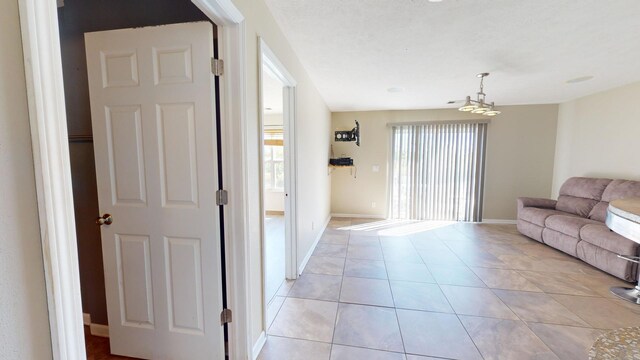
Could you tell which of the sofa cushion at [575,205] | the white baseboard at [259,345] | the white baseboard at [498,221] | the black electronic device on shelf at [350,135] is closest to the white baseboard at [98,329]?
the white baseboard at [259,345]

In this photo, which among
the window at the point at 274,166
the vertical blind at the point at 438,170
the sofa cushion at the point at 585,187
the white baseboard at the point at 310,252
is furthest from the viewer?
the window at the point at 274,166

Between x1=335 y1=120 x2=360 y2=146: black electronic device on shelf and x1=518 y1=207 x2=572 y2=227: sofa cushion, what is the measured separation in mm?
3033

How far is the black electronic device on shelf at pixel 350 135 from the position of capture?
15.9ft

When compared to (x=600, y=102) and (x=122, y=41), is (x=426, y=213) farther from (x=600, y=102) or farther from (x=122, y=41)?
(x=122, y=41)

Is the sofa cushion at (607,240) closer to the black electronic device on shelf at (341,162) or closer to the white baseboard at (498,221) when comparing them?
the white baseboard at (498,221)

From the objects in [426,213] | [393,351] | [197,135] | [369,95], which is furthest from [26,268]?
[426,213]

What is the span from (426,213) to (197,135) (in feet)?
15.7

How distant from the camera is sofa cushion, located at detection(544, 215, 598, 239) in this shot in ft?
10.1

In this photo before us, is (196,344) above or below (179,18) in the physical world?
below

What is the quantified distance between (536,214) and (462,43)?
10.1 feet

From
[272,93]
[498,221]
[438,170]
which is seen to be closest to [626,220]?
[272,93]

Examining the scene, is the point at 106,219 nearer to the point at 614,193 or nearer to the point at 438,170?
the point at 438,170

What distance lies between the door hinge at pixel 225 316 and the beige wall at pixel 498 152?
413cm

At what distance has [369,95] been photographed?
3.92 metres
